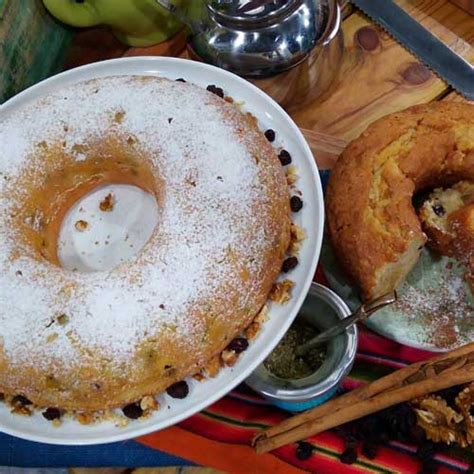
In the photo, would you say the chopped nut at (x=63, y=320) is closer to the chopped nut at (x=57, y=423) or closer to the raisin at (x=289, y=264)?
the chopped nut at (x=57, y=423)

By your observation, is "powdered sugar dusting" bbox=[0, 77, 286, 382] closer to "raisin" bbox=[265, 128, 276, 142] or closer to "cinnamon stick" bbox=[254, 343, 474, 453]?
"raisin" bbox=[265, 128, 276, 142]

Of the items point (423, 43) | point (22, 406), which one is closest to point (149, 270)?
point (22, 406)

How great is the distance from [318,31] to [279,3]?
10cm

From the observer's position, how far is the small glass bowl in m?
0.97

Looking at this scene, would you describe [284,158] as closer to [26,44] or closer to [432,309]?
[432,309]

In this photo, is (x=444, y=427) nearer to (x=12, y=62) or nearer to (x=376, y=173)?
(x=376, y=173)

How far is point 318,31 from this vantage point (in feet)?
3.92

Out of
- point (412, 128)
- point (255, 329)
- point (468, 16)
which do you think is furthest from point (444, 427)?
point (468, 16)

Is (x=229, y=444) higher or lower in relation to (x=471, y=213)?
lower

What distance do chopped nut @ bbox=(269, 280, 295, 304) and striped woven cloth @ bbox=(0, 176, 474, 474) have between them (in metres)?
0.20

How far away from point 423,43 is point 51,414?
37.8 inches

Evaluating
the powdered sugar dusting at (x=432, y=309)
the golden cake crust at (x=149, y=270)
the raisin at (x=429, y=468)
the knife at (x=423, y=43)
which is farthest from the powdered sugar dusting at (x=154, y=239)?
the knife at (x=423, y=43)

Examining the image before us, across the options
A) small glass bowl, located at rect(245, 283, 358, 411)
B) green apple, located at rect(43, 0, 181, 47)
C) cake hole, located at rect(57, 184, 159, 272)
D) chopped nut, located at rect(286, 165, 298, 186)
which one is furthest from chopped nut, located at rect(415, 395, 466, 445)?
green apple, located at rect(43, 0, 181, 47)

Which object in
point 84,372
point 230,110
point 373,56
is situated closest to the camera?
point 84,372
